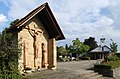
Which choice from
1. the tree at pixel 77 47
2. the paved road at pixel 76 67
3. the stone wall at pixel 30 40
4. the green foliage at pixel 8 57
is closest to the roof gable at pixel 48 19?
the stone wall at pixel 30 40

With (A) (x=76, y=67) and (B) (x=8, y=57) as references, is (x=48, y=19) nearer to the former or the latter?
(B) (x=8, y=57)

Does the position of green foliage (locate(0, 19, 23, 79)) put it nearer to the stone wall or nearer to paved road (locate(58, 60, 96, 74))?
the stone wall

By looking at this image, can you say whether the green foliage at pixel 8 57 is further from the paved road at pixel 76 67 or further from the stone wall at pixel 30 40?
the paved road at pixel 76 67

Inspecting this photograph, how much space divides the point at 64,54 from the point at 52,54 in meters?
55.2

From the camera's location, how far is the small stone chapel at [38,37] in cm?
1880

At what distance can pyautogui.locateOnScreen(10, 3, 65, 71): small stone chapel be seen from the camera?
61.7 ft

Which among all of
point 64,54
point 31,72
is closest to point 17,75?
point 31,72

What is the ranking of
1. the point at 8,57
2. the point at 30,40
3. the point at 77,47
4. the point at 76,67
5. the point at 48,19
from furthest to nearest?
1. the point at 77,47
2. the point at 76,67
3. the point at 48,19
4. the point at 30,40
5. the point at 8,57

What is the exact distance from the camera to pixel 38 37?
21109mm

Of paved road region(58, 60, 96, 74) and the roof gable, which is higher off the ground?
the roof gable

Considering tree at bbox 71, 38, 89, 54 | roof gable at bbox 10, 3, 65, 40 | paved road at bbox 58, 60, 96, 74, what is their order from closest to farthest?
roof gable at bbox 10, 3, 65, 40 < paved road at bbox 58, 60, 96, 74 < tree at bbox 71, 38, 89, 54

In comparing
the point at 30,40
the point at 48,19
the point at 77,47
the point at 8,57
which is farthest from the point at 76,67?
the point at 77,47

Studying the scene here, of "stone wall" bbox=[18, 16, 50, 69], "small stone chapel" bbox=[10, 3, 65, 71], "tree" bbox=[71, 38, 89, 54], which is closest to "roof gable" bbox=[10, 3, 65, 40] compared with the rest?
"small stone chapel" bbox=[10, 3, 65, 71]

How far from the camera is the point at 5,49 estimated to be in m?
14.0
